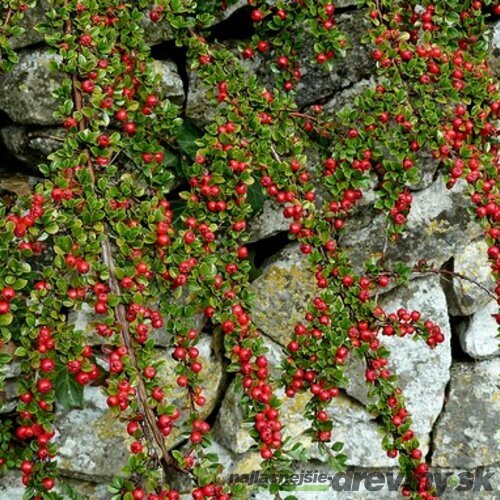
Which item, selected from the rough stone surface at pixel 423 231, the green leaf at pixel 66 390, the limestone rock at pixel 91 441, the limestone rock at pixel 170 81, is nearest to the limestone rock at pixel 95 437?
the limestone rock at pixel 91 441

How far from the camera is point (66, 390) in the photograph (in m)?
2.29

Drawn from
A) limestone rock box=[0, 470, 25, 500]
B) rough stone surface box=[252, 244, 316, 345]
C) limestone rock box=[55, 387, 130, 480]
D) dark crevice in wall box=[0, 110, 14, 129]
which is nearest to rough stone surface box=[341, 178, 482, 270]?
rough stone surface box=[252, 244, 316, 345]

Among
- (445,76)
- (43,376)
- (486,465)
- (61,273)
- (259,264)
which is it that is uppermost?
(445,76)

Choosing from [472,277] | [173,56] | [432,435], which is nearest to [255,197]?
[173,56]

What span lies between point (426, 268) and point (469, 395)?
2.00 ft

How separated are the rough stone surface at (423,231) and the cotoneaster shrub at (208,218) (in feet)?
1.20

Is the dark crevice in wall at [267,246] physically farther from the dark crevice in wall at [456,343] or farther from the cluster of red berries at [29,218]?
the cluster of red berries at [29,218]

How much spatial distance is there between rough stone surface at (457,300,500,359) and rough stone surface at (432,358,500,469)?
11 centimetres

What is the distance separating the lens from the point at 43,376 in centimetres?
176

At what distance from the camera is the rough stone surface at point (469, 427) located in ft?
8.77

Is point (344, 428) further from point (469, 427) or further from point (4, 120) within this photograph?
point (4, 120)

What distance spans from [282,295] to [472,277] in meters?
0.70

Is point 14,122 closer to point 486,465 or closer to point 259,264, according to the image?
point 259,264

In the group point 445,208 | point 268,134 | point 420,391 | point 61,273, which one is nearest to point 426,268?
point 445,208
